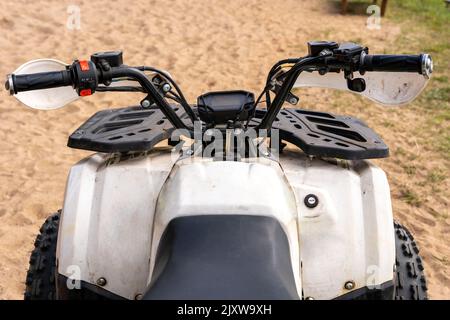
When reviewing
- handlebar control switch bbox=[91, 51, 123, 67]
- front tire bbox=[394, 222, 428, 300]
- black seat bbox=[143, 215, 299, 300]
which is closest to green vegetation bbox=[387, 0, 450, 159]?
front tire bbox=[394, 222, 428, 300]

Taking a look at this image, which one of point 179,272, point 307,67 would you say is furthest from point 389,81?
point 179,272

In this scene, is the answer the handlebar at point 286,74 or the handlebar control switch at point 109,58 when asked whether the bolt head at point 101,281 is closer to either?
the handlebar at point 286,74

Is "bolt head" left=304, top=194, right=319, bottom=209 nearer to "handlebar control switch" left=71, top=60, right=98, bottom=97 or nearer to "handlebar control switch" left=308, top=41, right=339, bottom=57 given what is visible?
"handlebar control switch" left=308, top=41, right=339, bottom=57

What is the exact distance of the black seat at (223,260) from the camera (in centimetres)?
133

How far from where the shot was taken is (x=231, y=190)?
61.3 inches

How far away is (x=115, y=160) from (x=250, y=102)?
0.50 metres

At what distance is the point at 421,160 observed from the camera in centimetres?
462

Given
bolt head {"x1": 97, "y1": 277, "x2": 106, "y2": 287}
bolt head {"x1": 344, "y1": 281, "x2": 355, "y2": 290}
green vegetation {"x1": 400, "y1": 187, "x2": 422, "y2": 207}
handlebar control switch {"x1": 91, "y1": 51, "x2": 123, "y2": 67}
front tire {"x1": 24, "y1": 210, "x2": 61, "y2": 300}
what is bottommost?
bolt head {"x1": 344, "y1": 281, "x2": 355, "y2": 290}

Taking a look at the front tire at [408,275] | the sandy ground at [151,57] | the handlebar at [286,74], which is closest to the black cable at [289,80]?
the handlebar at [286,74]

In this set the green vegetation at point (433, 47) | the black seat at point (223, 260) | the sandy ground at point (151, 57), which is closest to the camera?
the black seat at point (223, 260)

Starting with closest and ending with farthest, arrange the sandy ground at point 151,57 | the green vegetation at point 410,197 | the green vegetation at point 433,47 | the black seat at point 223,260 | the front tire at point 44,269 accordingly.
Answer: the black seat at point 223,260
the front tire at point 44,269
the sandy ground at point 151,57
the green vegetation at point 410,197
the green vegetation at point 433,47

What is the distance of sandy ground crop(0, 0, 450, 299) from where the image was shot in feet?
12.2
